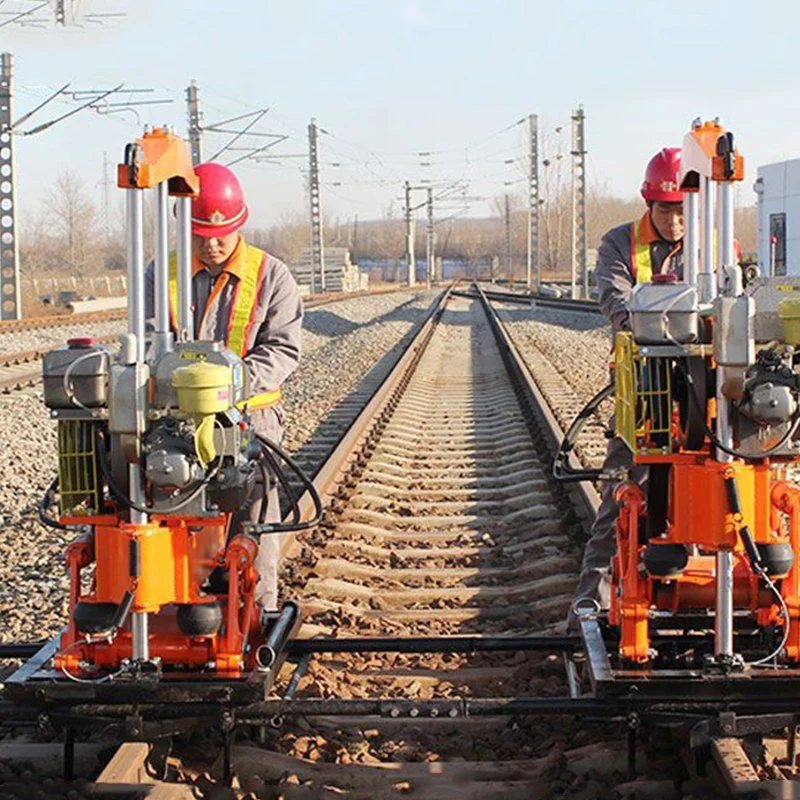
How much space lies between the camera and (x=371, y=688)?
4734mm

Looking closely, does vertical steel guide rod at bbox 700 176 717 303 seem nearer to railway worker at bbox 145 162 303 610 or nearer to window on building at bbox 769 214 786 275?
railway worker at bbox 145 162 303 610

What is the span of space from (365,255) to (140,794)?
151596 millimetres

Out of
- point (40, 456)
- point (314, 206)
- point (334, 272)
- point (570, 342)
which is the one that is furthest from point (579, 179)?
point (40, 456)

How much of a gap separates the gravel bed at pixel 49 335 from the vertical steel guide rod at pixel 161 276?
18284 millimetres

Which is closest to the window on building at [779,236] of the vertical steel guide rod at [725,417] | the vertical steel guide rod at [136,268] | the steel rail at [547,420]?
the steel rail at [547,420]

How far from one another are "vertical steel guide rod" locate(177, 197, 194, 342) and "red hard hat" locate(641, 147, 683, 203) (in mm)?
1759

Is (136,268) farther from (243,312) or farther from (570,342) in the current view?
(570,342)

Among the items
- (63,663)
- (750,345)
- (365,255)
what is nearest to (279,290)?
(63,663)

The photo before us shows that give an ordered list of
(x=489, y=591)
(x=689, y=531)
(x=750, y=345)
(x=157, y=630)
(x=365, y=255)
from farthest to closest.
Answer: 1. (x=365, y=255)
2. (x=489, y=591)
3. (x=157, y=630)
4. (x=689, y=531)
5. (x=750, y=345)

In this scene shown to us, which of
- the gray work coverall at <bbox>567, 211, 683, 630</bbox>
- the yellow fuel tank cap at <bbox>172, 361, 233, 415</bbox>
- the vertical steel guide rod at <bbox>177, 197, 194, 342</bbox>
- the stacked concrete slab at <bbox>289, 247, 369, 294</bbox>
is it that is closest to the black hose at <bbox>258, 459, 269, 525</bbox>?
the vertical steel guide rod at <bbox>177, 197, 194, 342</bbox>

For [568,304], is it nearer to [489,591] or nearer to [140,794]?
[489,591]

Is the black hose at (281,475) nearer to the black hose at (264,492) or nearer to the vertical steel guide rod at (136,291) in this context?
the black hose at (264,492)

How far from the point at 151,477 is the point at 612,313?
6.53 ft

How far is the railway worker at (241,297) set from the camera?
4.56m
